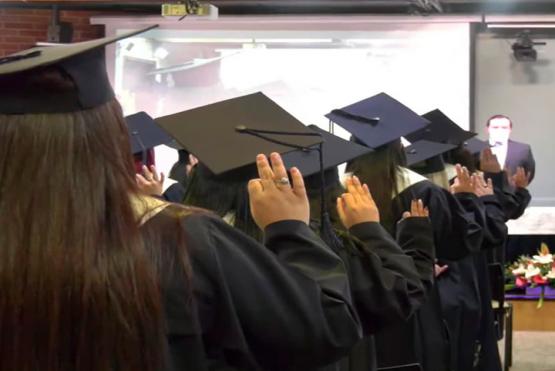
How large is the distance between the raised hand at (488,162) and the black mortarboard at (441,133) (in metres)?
0.14

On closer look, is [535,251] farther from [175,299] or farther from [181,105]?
[175,299]

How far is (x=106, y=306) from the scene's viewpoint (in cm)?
126

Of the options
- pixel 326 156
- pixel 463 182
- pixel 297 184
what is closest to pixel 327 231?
pixel 326 156

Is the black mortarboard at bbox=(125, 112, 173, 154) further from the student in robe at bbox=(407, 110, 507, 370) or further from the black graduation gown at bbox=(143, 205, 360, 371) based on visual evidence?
the black graduation gown at bbox=(143, 205, 360, 371)

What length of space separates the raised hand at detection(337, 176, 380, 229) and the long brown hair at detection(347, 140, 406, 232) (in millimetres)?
1047

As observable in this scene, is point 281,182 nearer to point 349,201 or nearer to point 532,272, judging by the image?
point 349,201

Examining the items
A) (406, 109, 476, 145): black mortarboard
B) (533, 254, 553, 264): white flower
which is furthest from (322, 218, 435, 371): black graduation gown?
(533, 254, 553, 264): white flower

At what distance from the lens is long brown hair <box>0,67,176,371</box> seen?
4.10 ft

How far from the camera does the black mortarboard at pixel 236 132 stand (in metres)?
2.06

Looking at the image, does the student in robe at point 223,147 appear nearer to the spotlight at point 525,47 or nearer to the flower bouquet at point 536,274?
the flower bouquet at point 536,274

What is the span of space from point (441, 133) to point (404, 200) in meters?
1.69

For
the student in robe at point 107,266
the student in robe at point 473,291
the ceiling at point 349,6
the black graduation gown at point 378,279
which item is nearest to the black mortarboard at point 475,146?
the student in robe at point 473,291

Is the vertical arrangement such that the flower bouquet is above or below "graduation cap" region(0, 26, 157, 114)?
below

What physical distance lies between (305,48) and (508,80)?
6.50 ft
